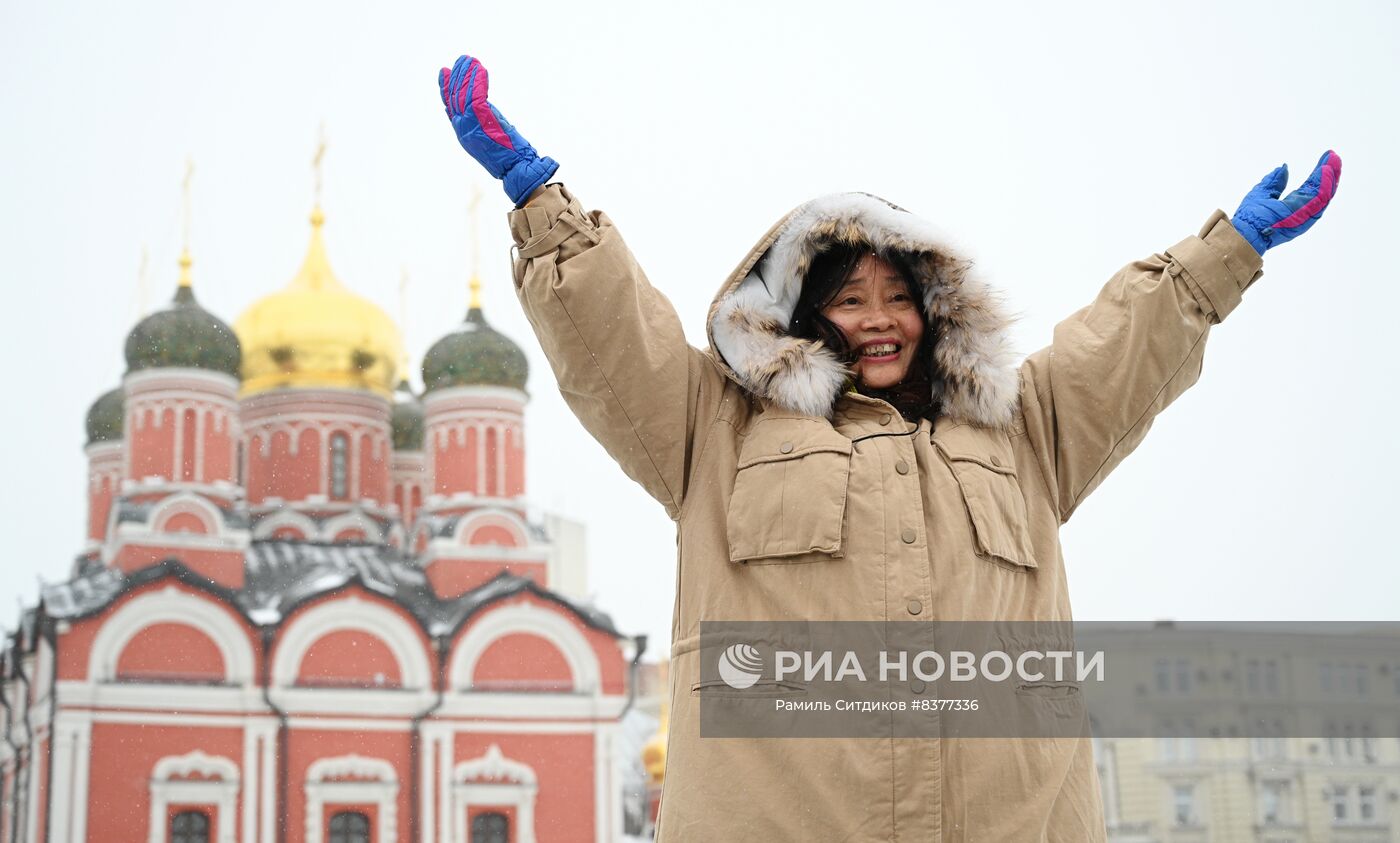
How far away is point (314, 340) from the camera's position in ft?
63.7

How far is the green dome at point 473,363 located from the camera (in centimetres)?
1870

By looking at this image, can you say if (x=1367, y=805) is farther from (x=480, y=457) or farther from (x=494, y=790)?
(x=480, y=457)

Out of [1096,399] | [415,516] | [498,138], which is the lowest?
[1096,399]

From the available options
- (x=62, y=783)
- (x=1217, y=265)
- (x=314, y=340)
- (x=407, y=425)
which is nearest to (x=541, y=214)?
(x=1217, y=265)

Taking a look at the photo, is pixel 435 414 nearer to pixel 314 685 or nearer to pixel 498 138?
pixel 314 685

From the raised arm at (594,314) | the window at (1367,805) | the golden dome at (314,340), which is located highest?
the golden dome at (314,340)

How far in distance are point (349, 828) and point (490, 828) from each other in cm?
159

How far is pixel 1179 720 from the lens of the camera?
10492mm

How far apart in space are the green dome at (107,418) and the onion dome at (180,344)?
10.4 feet

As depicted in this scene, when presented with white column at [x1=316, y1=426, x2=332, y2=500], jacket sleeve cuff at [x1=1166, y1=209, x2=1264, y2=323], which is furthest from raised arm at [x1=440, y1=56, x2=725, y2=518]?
white column at [x1=316, y1=426, x2=332, y2=500]

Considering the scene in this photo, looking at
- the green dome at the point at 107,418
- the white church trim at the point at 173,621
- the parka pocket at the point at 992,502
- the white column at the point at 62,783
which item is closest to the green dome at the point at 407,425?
the green dome at the point at 107,418

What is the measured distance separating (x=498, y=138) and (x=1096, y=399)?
823 mm

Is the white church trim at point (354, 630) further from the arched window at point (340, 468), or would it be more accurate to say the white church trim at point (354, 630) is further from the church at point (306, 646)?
the arched window at point (340, 468)

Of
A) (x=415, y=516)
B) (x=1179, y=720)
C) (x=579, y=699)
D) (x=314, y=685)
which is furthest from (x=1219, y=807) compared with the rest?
(x=415, y=516)
